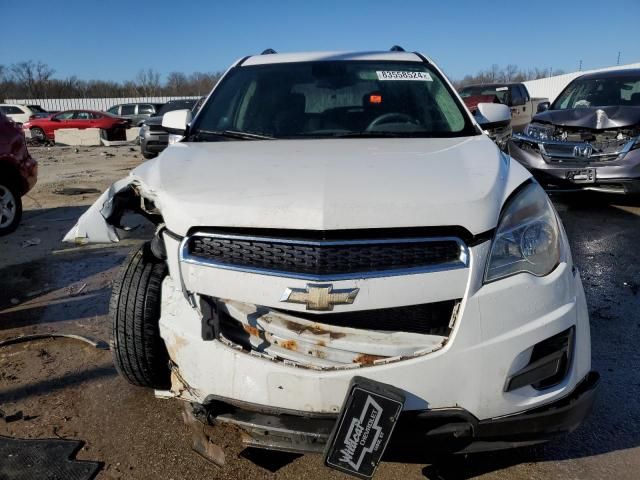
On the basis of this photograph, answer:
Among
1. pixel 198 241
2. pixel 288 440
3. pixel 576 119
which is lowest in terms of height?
pixel 288 440

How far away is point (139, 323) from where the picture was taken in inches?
86.5

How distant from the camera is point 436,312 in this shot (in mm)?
1740

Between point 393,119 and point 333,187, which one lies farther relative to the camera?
point 393,119

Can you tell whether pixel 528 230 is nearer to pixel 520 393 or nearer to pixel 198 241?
pixel 520 393

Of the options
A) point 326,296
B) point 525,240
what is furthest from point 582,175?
point 326,296

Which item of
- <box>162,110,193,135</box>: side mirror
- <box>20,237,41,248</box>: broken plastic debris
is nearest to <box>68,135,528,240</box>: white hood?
<box>162,110,193,135</box>: side mirror

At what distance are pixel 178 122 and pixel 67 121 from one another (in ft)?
70.1

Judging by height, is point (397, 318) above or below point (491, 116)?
below

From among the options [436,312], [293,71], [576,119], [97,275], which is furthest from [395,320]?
[576,119]

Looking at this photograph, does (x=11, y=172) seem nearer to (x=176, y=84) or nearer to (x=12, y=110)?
(x=12, y=110)

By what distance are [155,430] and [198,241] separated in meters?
1.09

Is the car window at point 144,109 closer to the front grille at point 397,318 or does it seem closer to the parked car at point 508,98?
the parked car at point 508,98

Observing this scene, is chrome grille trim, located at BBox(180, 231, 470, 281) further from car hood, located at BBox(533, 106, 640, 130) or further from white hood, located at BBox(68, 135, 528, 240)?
car hood, located at BBox(533, 106, 640, 130)

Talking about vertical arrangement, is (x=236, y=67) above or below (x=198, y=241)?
above
